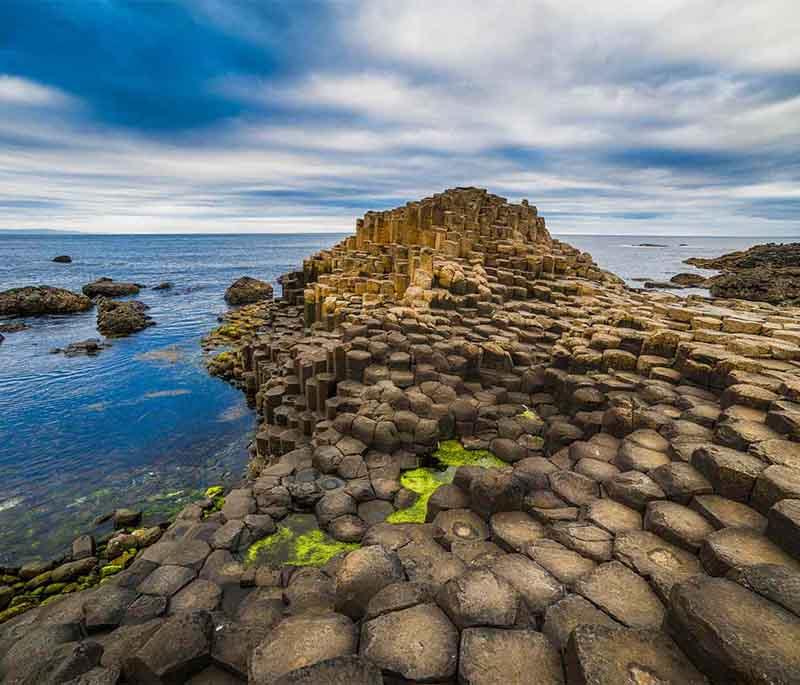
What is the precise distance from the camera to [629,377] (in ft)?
24.3

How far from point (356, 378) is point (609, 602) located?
6.51 m

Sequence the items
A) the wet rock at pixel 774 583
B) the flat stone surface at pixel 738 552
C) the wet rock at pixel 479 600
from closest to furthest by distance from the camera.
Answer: the wet rock at pixel 774 583 < the wet rock at pixel 479 600 < the flat stone surface at pixel 738 552

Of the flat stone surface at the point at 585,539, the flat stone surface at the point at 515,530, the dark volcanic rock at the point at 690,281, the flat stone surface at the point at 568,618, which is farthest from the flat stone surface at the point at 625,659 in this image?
the dark volcanic rock at the point at 690,281

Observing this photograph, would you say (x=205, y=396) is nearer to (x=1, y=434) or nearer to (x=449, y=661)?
(x=1, y=434)

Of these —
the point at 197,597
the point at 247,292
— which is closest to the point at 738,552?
the point at 197,597

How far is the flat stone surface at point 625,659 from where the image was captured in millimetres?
2312

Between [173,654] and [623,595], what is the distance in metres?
3.68

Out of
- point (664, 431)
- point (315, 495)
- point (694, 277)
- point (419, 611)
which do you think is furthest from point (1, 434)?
point (694, 277)

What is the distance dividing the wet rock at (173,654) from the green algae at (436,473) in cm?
283

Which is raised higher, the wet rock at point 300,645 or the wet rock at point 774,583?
the wet rock at point 774,583

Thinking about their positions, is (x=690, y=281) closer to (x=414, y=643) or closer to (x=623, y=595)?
(x=623, y=595)

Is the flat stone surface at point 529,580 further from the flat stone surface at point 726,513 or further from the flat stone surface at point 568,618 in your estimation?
the flat stone surface at point 726,513

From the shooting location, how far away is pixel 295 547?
536cm

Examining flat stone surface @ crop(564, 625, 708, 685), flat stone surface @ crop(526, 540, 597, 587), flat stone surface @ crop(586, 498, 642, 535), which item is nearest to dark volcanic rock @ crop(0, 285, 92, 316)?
flat stone surface @ crop(526, 540, 597, 587)
